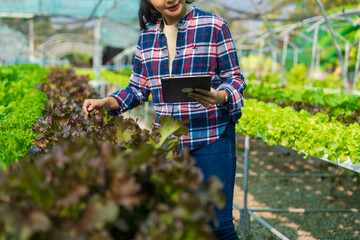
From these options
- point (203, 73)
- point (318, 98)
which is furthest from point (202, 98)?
point (318, 98)

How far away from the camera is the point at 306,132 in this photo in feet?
9.90

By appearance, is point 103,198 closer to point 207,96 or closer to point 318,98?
point 207,96

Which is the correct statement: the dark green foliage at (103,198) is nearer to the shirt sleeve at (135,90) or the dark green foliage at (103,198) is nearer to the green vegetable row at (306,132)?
the shirt sleeve at (135,90)

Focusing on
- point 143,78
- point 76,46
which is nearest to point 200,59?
point 143,78

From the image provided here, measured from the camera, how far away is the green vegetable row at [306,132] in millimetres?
2639

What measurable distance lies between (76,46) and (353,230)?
3617 cm

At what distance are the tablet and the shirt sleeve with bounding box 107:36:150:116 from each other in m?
0.47

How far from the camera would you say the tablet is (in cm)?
175

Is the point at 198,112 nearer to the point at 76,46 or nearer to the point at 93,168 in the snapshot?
the point at 93,168

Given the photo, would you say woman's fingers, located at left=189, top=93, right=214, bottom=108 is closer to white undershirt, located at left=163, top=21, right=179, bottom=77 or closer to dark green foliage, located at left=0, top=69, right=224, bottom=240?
white undershirt, located at left=163, top=21, right=179, bottom=77

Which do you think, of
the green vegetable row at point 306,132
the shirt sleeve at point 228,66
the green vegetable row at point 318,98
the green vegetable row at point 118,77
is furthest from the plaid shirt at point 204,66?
the green vegetable row at point 118,77

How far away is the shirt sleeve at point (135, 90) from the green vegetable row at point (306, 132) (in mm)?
1338

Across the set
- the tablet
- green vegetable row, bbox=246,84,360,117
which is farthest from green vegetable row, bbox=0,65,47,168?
green vegetable row, bbox=246,84,360,117

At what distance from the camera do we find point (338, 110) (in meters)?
3.95
